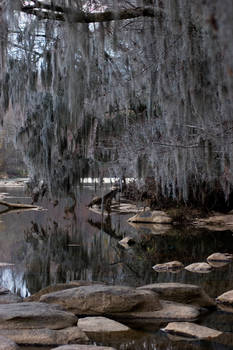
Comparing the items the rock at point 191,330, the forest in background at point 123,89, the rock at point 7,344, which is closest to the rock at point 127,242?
the forest in background at point 123,89

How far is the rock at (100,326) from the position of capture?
3629mm

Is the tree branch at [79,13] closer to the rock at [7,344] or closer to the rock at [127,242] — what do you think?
the rock at [7,344]

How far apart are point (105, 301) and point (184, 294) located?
0.81 meters

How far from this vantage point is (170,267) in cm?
610

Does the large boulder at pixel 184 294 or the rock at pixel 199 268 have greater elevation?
the large boulder at pixel 184 294

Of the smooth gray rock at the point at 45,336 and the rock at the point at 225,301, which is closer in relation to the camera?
the smooth gray rock at the point at 45,336

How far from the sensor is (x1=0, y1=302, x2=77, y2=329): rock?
360cm

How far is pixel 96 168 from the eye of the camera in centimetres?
941

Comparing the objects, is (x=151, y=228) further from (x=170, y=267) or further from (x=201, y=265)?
(x=201, y=265)

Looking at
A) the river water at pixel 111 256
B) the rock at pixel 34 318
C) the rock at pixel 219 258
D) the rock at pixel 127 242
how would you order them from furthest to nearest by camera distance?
the rock at pixel 127 242, the rock at pixel 219 258, the river water at pixel 111 256, the rock at pixel 34 318

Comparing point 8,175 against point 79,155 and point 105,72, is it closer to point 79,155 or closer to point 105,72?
point 79,155

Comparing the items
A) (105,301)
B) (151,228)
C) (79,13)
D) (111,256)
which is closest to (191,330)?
(105,301)

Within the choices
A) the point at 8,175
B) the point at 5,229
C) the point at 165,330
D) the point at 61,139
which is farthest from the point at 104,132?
the point at 8,175

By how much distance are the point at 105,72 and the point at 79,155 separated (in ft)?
9.82
